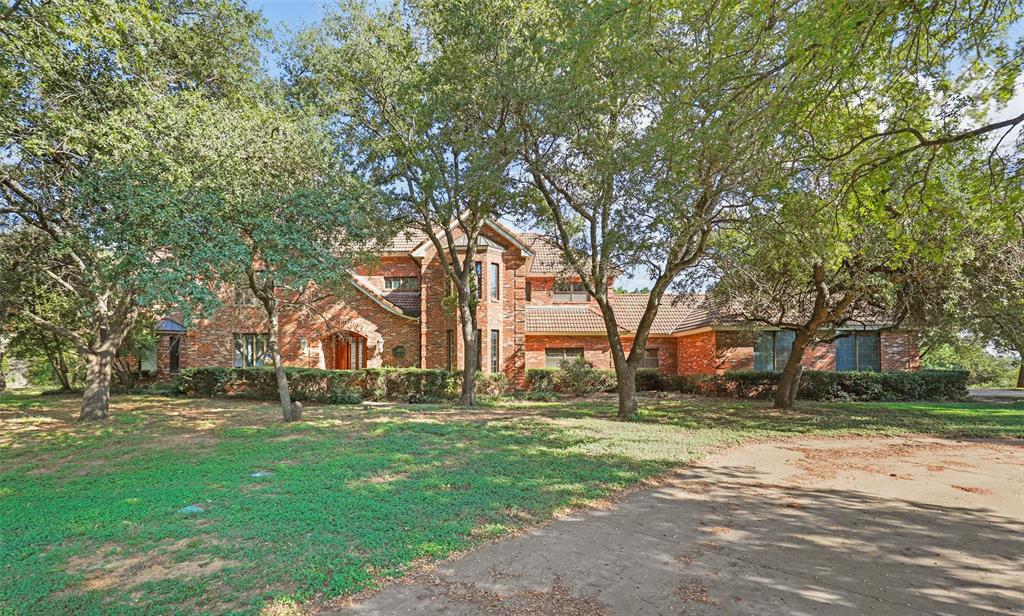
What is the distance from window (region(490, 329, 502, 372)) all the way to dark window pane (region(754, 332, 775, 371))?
11073 millimetres

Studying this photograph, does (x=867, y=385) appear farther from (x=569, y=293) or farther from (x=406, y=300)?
(x=406, y=300)

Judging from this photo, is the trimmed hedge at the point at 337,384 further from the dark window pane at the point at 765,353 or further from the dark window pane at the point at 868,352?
the dark window pane at the point at 868,352

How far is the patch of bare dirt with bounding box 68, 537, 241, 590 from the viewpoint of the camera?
418cm

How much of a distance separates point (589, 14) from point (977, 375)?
4402 cm

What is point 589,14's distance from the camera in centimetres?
711

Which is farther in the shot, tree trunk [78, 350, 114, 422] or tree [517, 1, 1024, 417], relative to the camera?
tree trunk [78, 350, 114, 422]

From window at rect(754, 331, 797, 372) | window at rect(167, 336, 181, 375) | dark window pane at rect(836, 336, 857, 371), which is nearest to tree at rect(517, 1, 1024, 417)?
window at rect(754, 331, 797, 372)

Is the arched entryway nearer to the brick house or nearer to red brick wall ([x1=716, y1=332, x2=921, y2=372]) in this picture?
the brick house

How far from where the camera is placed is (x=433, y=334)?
73.6 feet

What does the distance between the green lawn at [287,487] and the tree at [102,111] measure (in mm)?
3231

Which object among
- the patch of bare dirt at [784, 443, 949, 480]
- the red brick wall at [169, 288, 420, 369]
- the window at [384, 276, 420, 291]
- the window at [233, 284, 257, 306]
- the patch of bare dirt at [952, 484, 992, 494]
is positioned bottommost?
the patch of bare dirt at [784, 443, 949, 480]

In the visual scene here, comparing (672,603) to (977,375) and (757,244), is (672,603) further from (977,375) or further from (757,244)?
(977,375)

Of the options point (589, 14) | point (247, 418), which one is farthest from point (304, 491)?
point (247, 418)

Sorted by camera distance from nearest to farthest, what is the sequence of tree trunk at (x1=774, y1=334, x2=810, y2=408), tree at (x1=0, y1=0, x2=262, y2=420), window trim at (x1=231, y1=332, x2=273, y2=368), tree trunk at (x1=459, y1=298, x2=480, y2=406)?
tree at (x1=0, y1=0, x2=262, y2=420), tree trunk at (x1=774, y1=334, x2=810, y2=408), tree trunk at (x1=459, y1=298, x2=480, y2=406), window trim at (x1=231, y1=332, x2=273, y2=368)
